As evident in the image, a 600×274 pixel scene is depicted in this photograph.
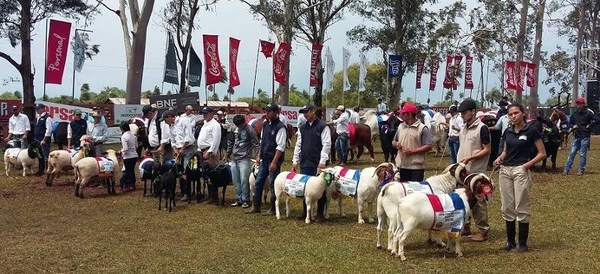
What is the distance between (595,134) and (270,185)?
29612 mm

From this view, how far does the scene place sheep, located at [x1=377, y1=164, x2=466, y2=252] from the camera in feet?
24.0

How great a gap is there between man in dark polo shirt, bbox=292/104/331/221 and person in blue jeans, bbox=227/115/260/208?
1.03 m

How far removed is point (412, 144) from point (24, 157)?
36.6ft

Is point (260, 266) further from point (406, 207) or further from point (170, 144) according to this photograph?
point (170, 144)

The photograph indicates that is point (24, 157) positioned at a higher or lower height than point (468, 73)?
lower

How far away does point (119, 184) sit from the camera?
45.3ft

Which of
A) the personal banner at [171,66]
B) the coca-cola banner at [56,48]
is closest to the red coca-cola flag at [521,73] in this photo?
the personal banner at [171,66]

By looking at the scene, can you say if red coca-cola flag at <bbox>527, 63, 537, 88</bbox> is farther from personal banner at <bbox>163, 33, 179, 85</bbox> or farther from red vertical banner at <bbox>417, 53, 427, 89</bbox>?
personal banner at <bbox>163, 33, 179, 85</bbox>

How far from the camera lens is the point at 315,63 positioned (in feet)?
103

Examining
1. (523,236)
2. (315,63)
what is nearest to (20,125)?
(523,236)

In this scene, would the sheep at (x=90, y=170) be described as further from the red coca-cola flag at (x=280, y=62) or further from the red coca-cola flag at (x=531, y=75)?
the red coca-cola flag at (x=531, y=75)

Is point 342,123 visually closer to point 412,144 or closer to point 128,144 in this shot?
point 128,144

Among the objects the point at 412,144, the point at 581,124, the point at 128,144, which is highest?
the point at 581,124

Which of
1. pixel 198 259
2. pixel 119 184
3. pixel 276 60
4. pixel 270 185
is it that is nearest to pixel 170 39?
pixel 276 60
